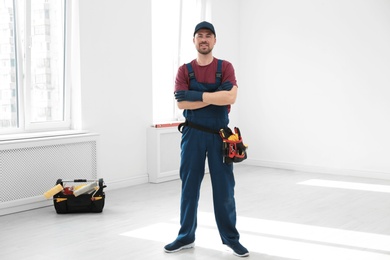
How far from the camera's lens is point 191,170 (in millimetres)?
3420

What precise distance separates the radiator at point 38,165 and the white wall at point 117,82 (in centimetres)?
23

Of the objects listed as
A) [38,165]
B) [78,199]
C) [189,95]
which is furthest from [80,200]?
[189,95]

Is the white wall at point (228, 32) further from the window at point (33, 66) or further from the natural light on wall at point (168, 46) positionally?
the window at point (33, 66)

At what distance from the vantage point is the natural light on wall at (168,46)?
21.3 ft

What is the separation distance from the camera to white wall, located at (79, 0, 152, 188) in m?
5.47

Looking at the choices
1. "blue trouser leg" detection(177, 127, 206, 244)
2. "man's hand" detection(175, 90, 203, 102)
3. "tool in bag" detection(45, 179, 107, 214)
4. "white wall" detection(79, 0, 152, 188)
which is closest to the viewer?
"man's hand" detection(175, 90, 203, 102)

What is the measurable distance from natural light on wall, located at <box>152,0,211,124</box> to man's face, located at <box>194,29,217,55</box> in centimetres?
318

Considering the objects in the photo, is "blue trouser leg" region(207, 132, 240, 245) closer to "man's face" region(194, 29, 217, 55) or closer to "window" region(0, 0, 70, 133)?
"man's face" region(194, 29, 217, 55)

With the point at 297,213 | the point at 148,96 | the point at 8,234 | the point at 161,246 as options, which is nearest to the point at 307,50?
the point at 148,96

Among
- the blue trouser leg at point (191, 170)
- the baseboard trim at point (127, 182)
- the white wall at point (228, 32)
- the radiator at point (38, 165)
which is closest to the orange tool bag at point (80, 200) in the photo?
the radiator at point (38, 165)

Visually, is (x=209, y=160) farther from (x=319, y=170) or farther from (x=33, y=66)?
(x=319, y=170)

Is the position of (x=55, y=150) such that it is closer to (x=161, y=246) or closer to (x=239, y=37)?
(x=161, y=246)

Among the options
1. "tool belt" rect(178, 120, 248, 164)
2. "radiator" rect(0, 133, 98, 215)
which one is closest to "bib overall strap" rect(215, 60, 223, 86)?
"tool belt" rect(178, 120, 248, 164)

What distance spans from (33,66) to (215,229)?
2.49 meters
